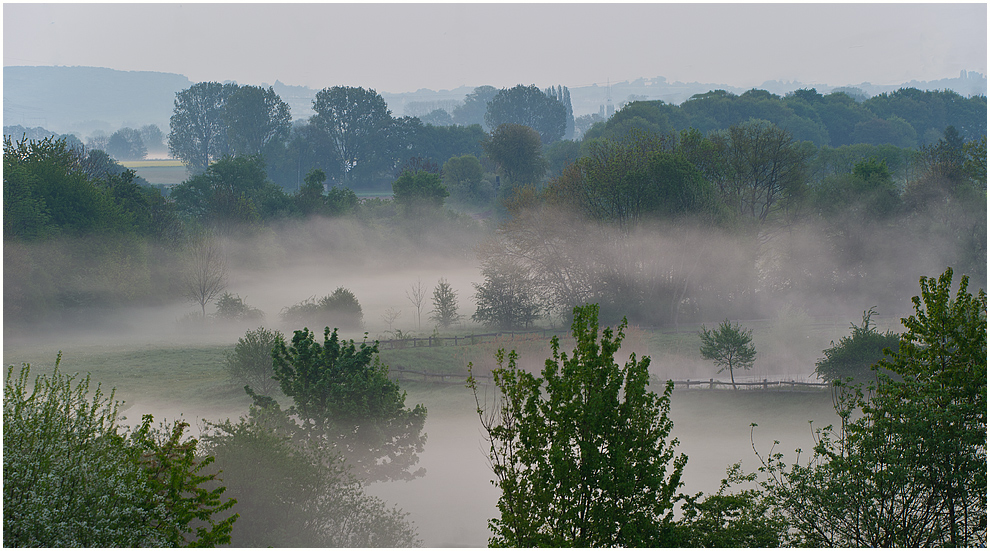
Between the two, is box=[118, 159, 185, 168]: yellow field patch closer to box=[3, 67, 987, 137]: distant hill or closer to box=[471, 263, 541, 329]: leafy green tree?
box=[3, 67, 987, 137]: distant hill

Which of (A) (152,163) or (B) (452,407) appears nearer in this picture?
(B) (452,407)

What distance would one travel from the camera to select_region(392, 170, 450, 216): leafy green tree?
213ft

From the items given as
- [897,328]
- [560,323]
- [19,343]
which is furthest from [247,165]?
[897,328]

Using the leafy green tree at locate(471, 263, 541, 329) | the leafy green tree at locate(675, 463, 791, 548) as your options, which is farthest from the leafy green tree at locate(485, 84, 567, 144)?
the leafy green tree at locate(675, 463, 791, 548)

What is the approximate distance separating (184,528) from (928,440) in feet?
37.8

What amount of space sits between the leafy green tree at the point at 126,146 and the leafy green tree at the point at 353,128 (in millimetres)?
50639

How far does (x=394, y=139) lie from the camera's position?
108m

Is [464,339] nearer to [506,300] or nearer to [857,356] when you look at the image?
[506,300]

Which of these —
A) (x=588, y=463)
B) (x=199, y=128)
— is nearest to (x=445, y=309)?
(x=588, y=463)

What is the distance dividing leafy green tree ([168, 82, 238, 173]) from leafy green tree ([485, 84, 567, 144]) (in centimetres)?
4695

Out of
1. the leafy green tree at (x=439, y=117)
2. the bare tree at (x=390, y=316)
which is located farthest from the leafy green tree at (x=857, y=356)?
the leafy green tree at (x=439, y=117)

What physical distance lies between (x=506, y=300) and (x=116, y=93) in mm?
147230

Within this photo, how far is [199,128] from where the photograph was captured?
10950cm

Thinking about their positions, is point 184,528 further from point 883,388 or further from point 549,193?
point 549,193
